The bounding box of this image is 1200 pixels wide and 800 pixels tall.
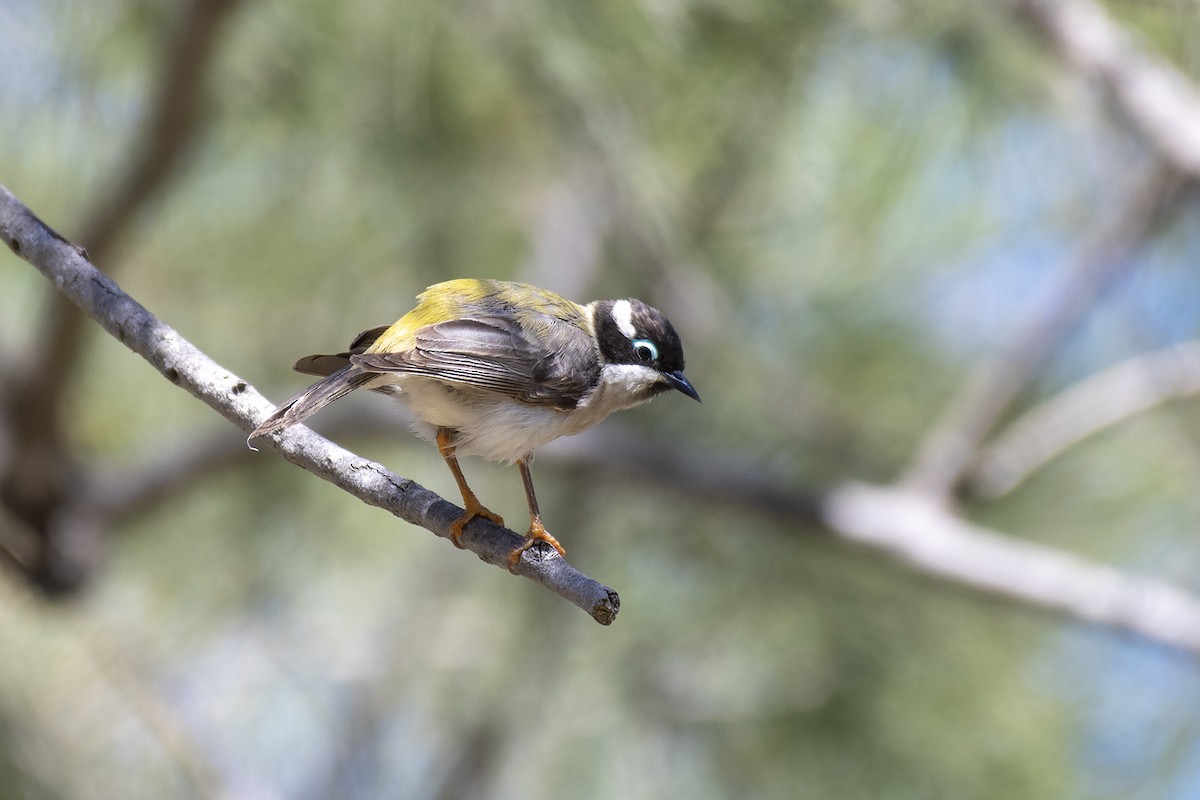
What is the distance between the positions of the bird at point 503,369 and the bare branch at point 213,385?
292 mm

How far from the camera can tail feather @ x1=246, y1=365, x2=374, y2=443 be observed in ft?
6.32

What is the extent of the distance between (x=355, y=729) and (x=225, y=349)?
78.4 inches

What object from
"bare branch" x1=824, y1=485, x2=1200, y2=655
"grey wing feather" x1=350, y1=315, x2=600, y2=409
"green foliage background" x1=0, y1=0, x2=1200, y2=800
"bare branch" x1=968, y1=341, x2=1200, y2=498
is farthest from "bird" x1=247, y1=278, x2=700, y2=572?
"bare branch" x1=968, y1=341, x2=1200, y2=498

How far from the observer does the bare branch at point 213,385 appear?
195 cm

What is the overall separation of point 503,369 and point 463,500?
0.30 m

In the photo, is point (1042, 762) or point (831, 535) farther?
point (1042, 762)

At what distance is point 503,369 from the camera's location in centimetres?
264

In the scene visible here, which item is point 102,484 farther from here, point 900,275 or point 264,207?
point 900,275

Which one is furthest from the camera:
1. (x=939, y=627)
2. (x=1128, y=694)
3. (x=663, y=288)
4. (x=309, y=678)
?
(x=309, y=678)

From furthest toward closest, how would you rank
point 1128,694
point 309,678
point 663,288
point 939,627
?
point 309,678 → point 939,627 → point 1128,694 → point 663,288

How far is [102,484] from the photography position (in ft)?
15.5

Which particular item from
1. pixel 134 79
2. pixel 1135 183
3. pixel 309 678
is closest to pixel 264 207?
pixel 134 79

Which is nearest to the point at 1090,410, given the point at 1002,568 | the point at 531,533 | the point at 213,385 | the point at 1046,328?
the point at 1046,328

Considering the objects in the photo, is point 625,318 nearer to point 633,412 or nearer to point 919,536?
point 919,536
